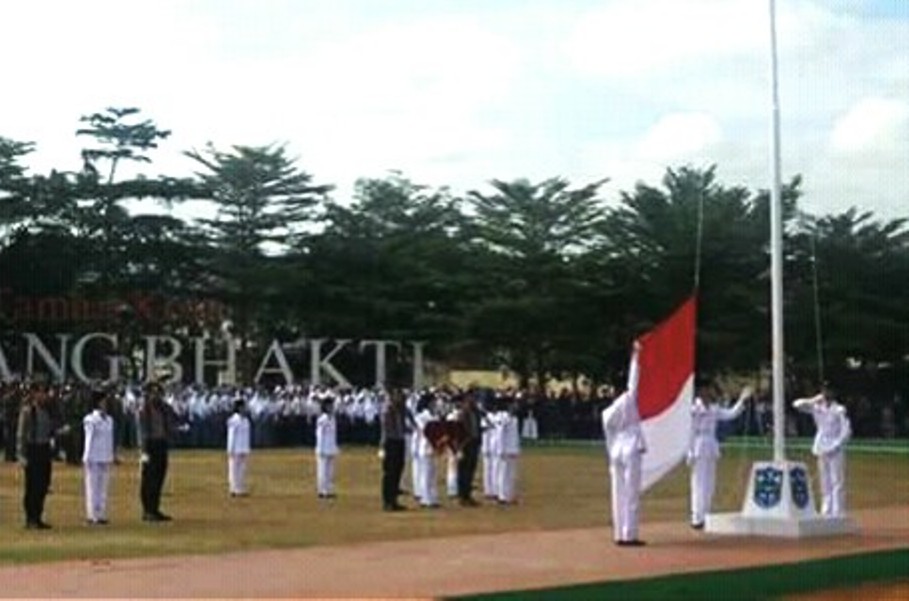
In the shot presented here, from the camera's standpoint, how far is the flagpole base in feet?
63.8

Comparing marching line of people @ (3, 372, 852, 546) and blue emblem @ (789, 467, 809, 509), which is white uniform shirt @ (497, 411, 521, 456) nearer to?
marching line of people @ (3, 372, 852, 546)

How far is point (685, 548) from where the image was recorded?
17828 millimetres

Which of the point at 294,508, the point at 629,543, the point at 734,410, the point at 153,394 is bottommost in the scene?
the point at 629,543

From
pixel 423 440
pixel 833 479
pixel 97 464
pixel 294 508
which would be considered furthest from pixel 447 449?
pixel 833 479

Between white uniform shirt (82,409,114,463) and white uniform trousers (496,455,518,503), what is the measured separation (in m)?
6.22

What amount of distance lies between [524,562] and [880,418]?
4147 centimetres

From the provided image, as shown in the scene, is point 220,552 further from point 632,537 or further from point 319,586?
point 632,537

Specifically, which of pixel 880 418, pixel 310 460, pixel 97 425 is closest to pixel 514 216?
pixel 880 418

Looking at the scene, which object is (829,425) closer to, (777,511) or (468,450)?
(777,511)

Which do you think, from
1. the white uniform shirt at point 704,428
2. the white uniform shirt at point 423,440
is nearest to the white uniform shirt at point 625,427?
the white uniform shirt at point 704,428

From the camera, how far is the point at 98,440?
70.3 feet

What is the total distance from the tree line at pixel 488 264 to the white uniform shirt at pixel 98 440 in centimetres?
3028

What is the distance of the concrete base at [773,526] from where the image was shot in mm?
19375

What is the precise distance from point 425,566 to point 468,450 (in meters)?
8.97
